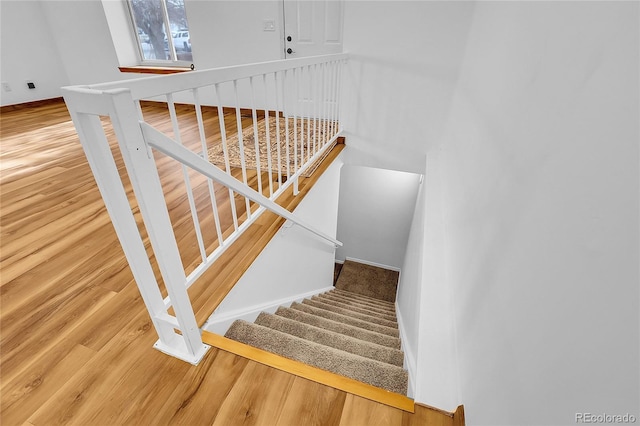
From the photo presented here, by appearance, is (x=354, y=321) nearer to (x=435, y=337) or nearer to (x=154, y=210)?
(x=435, y=337)

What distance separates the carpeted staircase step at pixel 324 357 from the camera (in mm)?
1407

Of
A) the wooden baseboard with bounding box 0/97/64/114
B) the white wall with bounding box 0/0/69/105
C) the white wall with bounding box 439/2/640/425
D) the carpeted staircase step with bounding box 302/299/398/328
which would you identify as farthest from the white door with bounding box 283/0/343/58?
the wooden baseboard with bounding box 0/97/64/114

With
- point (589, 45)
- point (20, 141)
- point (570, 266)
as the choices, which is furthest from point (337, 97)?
point (20, 141)

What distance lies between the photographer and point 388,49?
109 inches

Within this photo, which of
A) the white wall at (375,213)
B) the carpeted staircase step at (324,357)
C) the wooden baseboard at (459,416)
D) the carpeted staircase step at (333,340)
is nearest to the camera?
the wooden baseboard at (459,416)

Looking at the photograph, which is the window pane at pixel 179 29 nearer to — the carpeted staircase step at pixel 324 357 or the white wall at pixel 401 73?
the white wall at pixel 401 73

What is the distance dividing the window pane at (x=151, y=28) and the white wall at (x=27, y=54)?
1.34 meters

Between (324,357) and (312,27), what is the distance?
3.54m

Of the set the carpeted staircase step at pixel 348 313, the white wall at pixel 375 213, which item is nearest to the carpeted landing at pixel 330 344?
the carpeted staircase step at pixel 348 313

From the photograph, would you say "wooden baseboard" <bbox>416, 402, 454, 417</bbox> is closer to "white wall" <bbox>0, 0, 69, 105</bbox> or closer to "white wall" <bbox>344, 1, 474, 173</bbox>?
"white wall" <bbox>344, 1, 474, 173</bbox>

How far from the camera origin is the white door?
3.37m

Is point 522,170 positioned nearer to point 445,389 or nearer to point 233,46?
point 445,389

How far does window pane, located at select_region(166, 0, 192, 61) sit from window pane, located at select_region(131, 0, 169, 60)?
0.50 feet

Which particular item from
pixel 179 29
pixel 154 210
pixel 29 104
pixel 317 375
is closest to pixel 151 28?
pixel 179 29
